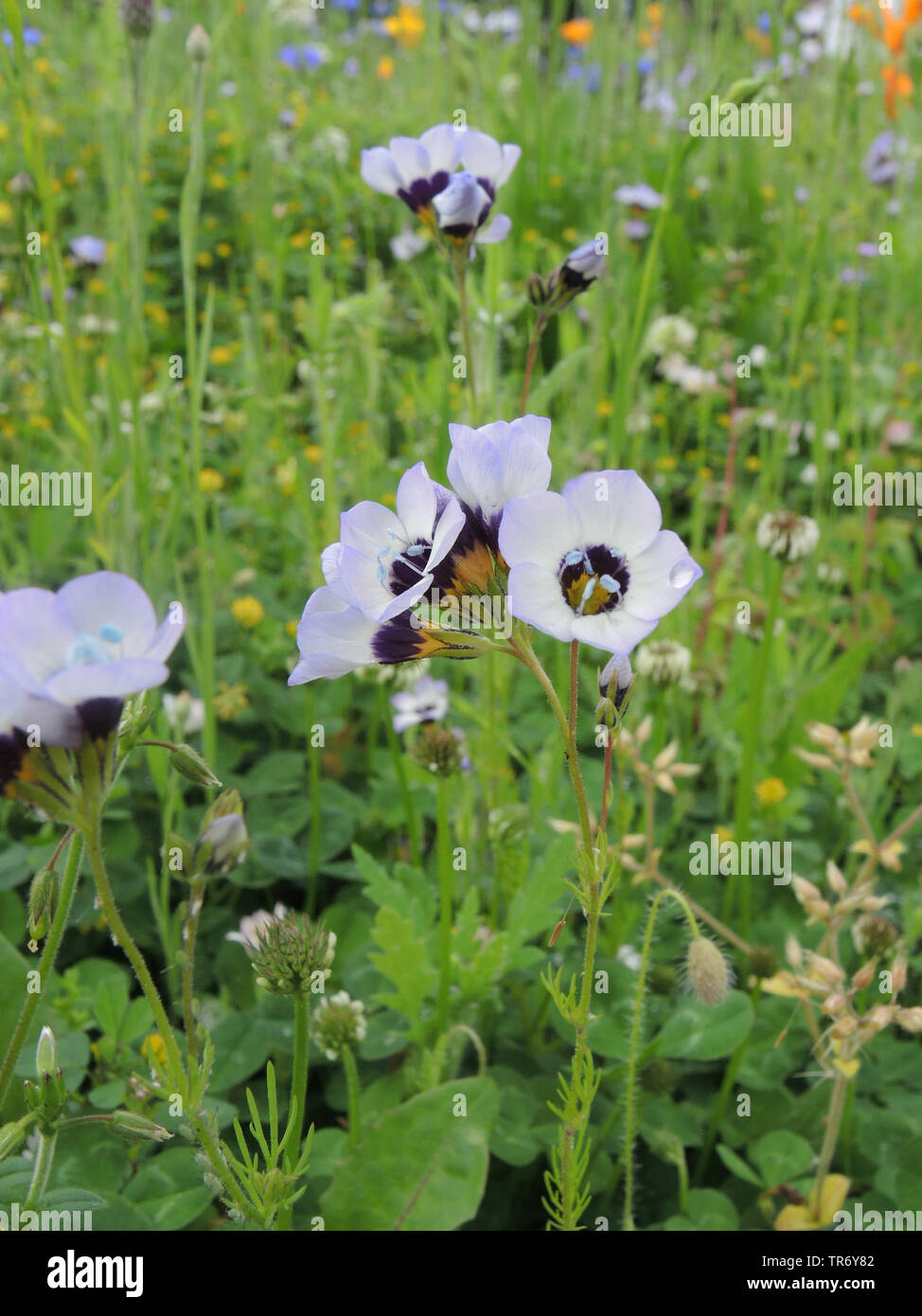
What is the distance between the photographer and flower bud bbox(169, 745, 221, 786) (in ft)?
2.11

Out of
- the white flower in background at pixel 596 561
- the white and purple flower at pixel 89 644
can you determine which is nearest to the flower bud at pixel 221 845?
the white and purple flower at pixel 89 644

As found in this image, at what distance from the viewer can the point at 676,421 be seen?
2.80 metres

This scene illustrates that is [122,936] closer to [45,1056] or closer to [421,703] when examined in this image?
[45,1056]

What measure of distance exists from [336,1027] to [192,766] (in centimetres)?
46

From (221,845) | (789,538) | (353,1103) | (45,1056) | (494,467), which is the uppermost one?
(789,538)

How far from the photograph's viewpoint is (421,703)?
1319 mm

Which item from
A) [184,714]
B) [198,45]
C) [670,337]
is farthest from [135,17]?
[670,337]

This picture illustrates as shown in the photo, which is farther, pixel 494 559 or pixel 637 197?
pixel 637 197

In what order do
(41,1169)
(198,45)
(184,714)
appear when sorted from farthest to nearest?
1. (184,714)
2. (198,45)
3. (41,1169)

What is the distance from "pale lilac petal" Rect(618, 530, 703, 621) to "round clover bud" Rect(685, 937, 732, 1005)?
0.40 meters

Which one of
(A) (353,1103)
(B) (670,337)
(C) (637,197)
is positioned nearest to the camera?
(A) (353,1103)

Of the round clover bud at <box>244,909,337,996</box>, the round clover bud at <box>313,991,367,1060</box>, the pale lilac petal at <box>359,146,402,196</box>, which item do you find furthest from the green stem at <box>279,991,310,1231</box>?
the pale lilac petal at <box>359,146,402,196</box>

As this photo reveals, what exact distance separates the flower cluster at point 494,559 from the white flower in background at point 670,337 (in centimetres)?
148
